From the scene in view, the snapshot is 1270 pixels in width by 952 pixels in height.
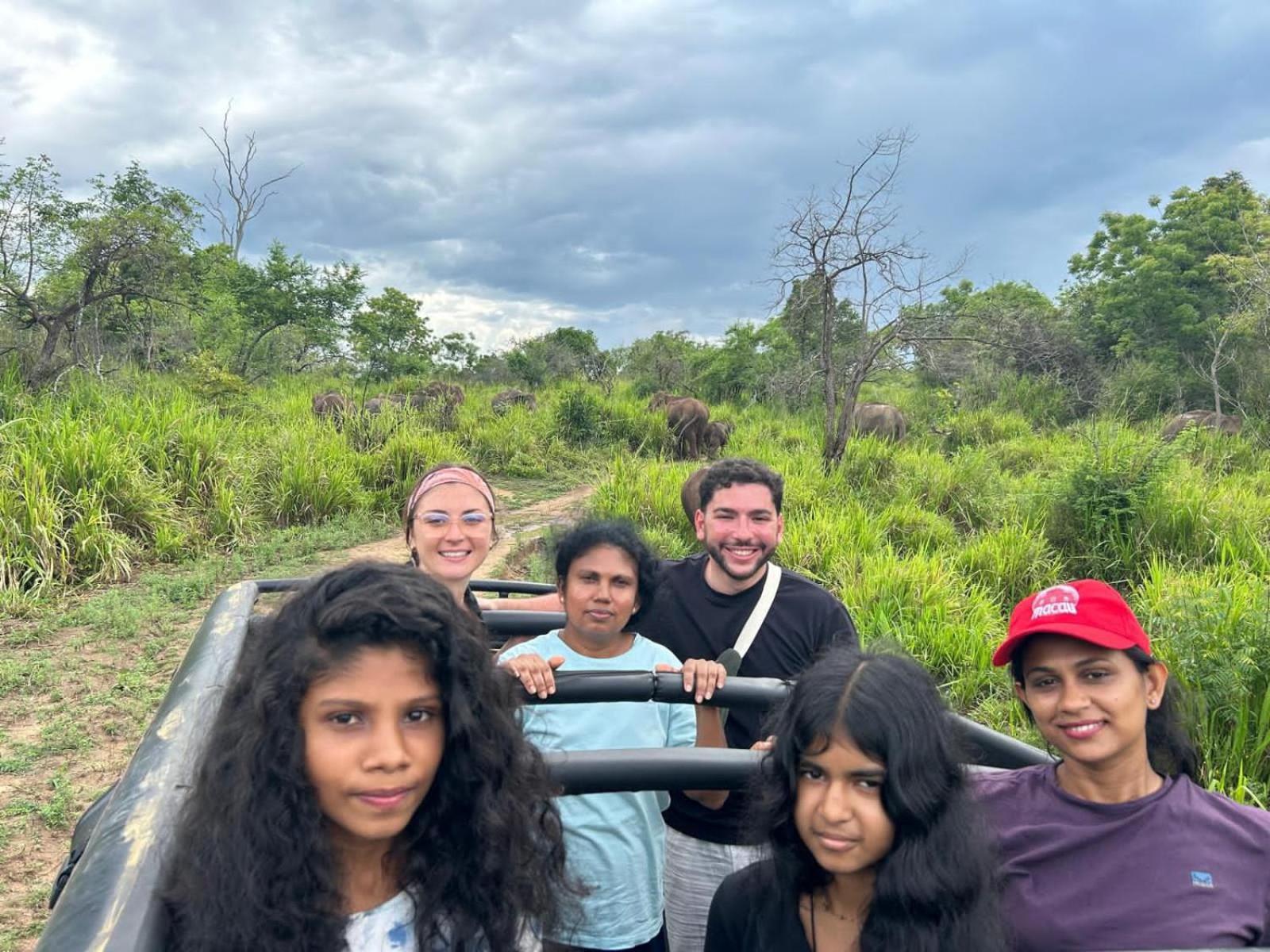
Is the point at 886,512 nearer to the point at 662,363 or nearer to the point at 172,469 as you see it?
the point at 172,469

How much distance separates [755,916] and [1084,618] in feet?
2.43

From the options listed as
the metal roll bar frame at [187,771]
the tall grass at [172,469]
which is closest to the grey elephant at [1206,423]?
the tall grass at [172,469]

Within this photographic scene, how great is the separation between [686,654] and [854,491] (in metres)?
6.82

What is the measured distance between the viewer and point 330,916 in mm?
1066

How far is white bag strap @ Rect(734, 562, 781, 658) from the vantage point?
2322 mm

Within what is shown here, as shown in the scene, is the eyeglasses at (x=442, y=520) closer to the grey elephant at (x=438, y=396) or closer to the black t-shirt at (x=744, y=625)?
the black t-shirt at (x=744, y=625)

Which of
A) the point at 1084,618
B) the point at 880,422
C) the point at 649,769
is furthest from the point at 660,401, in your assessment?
the point at 649,769

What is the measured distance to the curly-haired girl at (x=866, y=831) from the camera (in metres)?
1.19

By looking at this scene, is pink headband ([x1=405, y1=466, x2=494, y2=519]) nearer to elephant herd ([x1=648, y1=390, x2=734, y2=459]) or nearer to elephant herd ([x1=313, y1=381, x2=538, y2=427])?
elephant herd ([x1=313, y1=381, x2=538, y2=427])

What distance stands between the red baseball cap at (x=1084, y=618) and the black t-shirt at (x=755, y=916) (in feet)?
1.72

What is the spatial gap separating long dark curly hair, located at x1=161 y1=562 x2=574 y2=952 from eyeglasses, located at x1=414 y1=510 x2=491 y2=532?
986 mm

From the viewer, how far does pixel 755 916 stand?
1.31 m

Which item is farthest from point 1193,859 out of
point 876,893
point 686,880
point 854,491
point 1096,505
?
point 854,491

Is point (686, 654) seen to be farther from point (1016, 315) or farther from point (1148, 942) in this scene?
point (1016, 315)
